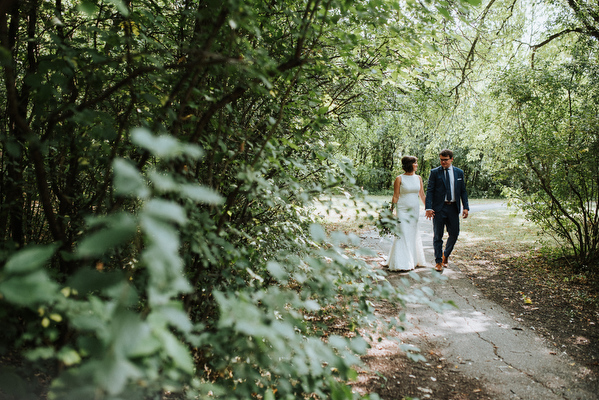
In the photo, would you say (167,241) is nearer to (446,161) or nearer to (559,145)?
(446,161)

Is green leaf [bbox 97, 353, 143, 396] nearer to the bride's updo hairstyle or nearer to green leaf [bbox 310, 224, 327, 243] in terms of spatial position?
green leaf [bbox 310, 224, 327, 243]

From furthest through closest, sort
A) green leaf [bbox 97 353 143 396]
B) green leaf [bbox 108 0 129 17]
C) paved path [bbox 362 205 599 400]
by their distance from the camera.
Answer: paved path [bbox 362 205 599 400]
green leaf [bbox 108 0 129 17]
green leaf [bbox 97 353 143 396]

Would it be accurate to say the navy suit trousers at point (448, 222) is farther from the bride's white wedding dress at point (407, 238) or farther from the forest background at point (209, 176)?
the forest background at point (209, 176)

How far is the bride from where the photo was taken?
630 cm

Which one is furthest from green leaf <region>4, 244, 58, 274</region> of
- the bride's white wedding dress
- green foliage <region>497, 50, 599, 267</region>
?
green foliage <region>497, 50, 599, 267</region>

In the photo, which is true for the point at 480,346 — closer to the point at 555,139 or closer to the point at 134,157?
the point at 134,157

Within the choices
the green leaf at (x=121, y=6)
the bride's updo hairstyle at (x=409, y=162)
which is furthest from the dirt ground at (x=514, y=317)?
the bride's updo hairstyle at (x=409, y=162)

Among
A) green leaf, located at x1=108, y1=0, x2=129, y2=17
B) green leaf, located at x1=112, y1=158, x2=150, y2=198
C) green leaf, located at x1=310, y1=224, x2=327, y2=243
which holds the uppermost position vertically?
green leaf, located at x1=108, y1=0, x2=129, y2=17

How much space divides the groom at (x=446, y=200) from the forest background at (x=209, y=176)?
1367 millimetres

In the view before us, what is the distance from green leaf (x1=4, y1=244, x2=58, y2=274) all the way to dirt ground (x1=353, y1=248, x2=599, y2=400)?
1581 mm

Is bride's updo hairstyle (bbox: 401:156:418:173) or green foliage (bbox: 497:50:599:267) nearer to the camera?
green foliage (bbox: 497:50:599:267)

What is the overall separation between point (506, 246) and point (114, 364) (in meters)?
10.4

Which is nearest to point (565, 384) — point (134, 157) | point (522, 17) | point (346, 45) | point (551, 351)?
point (551, 351)

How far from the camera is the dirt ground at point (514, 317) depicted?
2.98 meters
